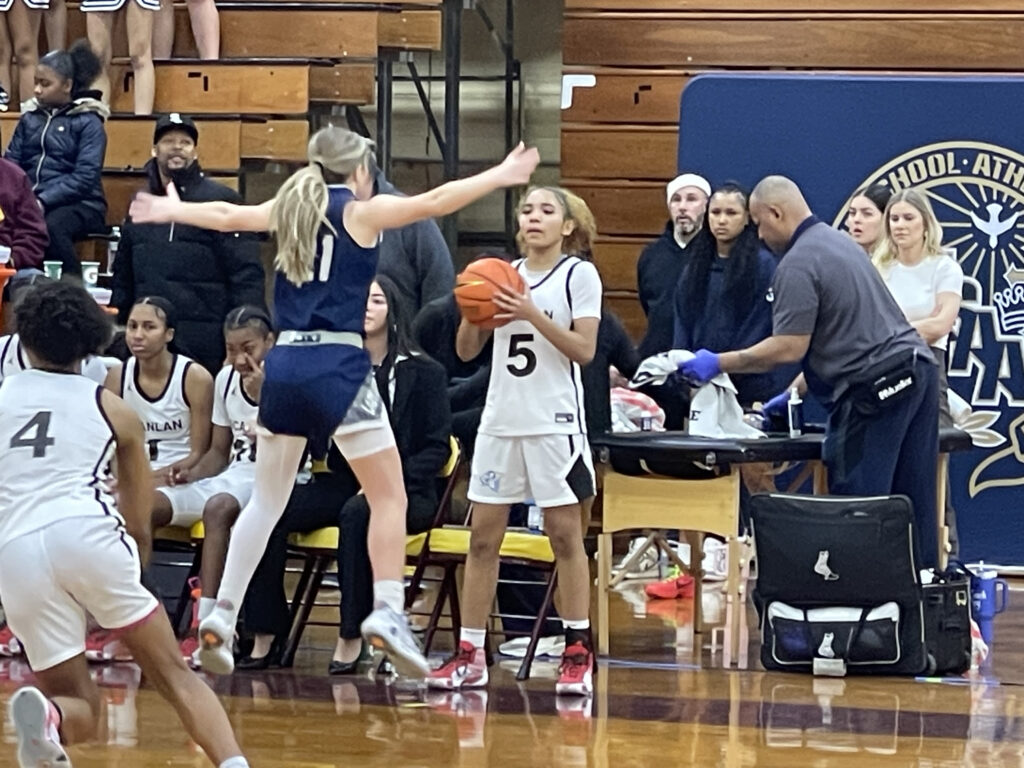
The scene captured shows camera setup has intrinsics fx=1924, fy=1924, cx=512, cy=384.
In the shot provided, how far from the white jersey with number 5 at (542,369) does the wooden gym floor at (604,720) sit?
873 mm

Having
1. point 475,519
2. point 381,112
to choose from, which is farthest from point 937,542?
point 381,112

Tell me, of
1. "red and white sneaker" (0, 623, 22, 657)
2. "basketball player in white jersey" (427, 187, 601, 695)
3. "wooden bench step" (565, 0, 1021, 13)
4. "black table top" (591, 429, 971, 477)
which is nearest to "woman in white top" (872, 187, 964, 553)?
"black table top" (591, 429, 971, 477)

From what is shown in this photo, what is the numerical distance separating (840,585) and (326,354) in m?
2.27

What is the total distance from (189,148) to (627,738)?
132 inches

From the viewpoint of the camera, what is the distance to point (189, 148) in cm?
771

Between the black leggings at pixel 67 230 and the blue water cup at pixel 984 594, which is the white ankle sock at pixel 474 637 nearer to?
the blue water cup at pixel 984 594

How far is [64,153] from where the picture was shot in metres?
8.64

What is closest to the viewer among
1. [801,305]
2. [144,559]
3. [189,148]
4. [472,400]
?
[144,559]

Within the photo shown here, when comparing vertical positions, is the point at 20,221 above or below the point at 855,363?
above

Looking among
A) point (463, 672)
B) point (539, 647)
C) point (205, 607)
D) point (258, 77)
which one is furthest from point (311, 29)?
point (463, 672)

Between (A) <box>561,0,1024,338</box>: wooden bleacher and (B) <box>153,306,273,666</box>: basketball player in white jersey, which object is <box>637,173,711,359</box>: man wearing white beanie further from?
(A) <box>561,0,1024,338</box>: wooden bleacher

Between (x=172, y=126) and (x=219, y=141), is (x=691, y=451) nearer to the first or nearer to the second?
(x=172, y=126)

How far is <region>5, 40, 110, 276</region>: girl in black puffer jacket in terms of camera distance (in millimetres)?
8602

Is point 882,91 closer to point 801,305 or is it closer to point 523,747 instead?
point 801,305
